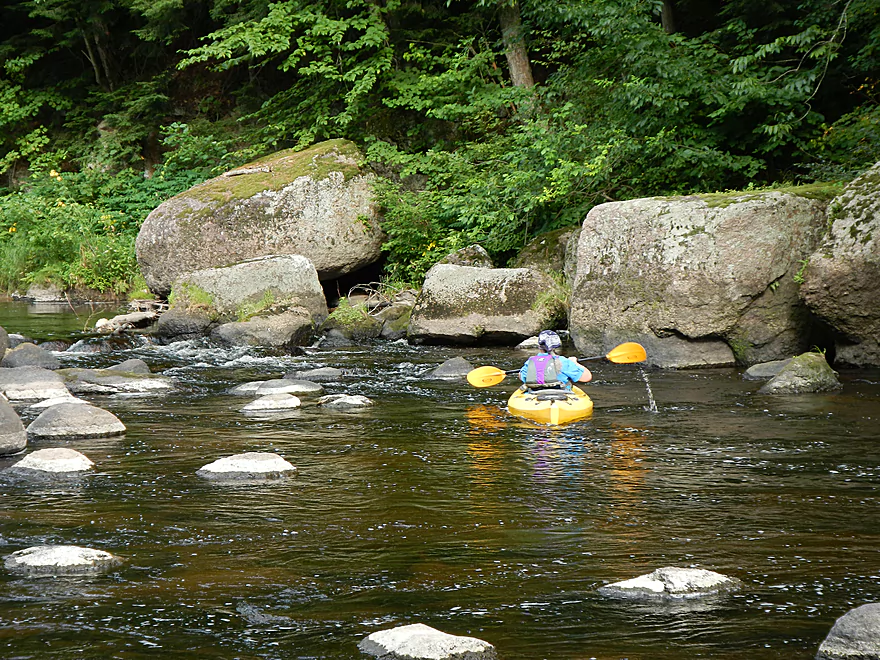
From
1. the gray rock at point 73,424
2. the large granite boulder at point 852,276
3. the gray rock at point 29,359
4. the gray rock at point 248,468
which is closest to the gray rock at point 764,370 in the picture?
the large granite boulder at point 852,276

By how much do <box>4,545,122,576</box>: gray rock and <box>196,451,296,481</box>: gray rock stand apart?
61.9 inches

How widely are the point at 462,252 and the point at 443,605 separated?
10228 mm

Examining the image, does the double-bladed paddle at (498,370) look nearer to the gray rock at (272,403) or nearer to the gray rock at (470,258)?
the gray rock at (272,403)

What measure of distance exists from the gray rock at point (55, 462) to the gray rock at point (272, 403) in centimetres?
227

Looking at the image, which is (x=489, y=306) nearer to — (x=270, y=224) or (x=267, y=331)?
(x=267, y=331)

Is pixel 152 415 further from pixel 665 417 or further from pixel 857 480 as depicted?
pixel 857 480

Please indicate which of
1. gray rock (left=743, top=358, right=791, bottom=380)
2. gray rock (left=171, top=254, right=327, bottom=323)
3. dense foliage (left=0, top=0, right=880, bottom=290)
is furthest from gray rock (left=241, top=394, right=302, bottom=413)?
dense foliage (left=0, top=0, right=880, bottom=290)

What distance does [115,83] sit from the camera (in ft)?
77.4

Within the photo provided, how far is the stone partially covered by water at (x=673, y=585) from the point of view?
3.81 m

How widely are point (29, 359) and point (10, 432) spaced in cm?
422

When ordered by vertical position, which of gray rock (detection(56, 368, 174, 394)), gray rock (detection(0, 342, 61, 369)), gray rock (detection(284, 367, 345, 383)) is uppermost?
Result: gray rock (detection(0, 342, 61, 369))

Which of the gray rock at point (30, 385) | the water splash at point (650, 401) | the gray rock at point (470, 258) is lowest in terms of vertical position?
the water splash at point (650, 401)

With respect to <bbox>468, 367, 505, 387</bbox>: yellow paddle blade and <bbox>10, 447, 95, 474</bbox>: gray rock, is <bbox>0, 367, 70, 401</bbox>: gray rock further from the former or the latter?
<bbox>468, 367, 505, 387</bbox>: yellow paddle blade

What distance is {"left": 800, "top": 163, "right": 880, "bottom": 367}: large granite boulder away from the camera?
8938mm
